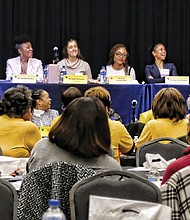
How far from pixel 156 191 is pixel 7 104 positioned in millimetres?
2246

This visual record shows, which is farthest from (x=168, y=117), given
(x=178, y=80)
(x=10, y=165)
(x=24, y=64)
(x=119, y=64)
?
(x=24, y=64)

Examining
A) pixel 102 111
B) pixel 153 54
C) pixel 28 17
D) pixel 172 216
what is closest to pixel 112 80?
pixel 153 54

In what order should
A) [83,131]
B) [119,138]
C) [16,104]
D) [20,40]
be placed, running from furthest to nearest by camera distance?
[20,40], [119,138], [16,104], [83,131]

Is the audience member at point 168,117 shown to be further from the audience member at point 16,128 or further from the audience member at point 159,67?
the audience member at point 159,67

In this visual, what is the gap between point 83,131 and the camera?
2963 mm

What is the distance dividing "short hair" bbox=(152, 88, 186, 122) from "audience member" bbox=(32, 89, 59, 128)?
2.04 metres

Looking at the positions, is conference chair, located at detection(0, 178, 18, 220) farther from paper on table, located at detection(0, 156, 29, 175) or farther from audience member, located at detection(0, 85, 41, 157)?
audience member, located at detection(0, 85, 41, 157)

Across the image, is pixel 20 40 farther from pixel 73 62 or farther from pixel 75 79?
pixel 75 79

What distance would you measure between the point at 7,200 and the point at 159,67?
21.5 ft

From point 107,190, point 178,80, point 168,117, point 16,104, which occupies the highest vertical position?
point 178,80

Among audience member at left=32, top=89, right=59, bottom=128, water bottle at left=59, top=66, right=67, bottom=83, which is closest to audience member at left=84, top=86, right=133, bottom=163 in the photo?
audience member at left=32, top=89, right=59, bottom=128

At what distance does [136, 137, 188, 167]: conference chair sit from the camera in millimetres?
4305

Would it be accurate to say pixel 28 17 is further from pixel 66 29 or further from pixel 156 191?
pixel 156 191

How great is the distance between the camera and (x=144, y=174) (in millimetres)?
3820
